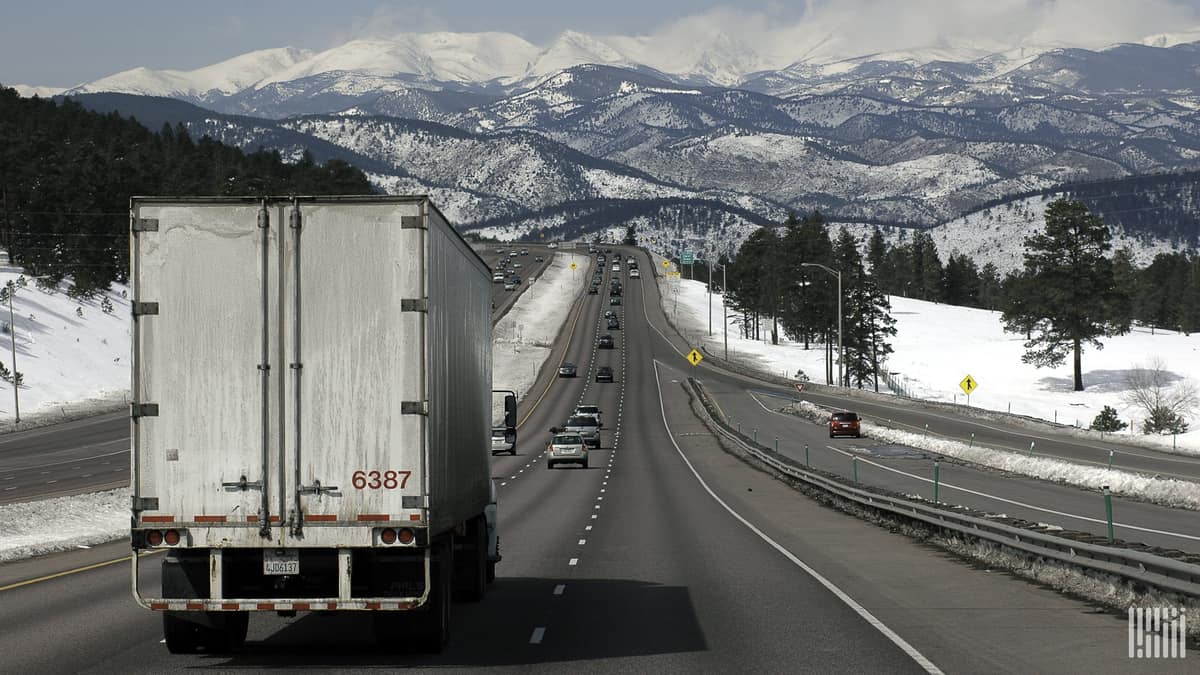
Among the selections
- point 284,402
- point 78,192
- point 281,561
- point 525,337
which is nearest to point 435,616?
point 281,561

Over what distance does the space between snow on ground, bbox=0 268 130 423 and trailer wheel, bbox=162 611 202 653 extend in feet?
241

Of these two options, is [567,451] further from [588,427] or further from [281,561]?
[281,561]

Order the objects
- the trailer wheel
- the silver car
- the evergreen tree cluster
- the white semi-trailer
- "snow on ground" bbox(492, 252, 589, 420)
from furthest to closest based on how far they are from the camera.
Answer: "snow on ground" bbox(492, 252, 589, 420)
the evergreen tree cluster
the silver car
the trailer wheel
the white semi-trailer

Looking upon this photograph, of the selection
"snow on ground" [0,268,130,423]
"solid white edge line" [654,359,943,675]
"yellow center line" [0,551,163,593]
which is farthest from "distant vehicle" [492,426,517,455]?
"yellow center line" [0,551,163,593]

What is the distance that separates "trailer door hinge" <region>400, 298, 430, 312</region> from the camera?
13.3 meters

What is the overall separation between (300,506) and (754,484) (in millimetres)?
37695

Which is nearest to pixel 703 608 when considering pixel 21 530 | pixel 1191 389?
pixel 21 530

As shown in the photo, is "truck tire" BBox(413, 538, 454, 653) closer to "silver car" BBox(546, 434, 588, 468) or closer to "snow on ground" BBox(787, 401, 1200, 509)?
"snow on ground" BBox(787, 401, 1200, 509)

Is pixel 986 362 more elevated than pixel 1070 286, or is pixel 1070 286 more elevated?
pixel 1070 286

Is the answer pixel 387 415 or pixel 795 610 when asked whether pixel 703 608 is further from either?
pixel 387 415

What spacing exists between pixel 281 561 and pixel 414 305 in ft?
8.65

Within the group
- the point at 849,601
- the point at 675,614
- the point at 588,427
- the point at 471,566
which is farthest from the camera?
the point at 588,427

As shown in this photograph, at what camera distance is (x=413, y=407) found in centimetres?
1319
